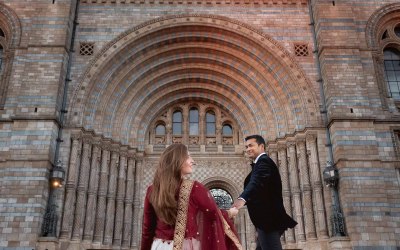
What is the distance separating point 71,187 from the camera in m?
14.6

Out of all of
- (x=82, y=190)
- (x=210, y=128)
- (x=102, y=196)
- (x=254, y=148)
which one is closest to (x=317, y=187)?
(x=210, y=128)

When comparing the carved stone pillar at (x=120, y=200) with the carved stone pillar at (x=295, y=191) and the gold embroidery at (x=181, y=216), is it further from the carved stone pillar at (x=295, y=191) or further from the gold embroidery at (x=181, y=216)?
the gold embroidery at (x=181, y=216)

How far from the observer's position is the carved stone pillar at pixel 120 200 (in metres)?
15.8

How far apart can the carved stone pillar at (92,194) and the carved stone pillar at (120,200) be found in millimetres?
1096

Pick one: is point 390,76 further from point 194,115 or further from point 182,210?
point 182,210

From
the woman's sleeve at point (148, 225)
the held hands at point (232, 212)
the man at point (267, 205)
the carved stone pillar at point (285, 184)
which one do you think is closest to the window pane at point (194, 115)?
the carved stone pillar at point (285, 184)

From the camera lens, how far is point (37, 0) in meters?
17.0

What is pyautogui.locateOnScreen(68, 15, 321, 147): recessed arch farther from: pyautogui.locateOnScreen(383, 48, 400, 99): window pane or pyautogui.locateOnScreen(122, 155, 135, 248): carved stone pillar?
pyautogui.locateOnScreen(383, 48, 400, 99): window pane

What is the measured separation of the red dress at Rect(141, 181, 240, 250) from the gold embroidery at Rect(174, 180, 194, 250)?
0.04 meters

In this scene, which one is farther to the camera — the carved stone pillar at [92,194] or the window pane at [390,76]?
the window pane at [390,76]

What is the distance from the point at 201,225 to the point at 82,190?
12.2m

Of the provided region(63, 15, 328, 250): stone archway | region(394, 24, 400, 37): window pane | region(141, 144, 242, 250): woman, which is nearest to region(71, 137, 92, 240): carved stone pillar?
region(63, 15, 328, 250): stone archway

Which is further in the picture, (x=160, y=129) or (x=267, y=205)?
(x=160, y=129)

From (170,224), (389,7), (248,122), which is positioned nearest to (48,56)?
(248,122)
